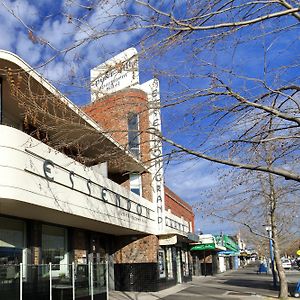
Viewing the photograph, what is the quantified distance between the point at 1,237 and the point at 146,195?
43.0 ft

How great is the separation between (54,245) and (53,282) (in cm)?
529

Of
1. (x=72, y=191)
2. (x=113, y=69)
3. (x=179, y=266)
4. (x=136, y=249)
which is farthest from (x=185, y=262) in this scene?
(x=113, y=69)

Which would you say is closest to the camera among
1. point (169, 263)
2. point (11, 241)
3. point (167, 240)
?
point (11, 241)

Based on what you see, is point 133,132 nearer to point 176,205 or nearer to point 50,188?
point 50,188

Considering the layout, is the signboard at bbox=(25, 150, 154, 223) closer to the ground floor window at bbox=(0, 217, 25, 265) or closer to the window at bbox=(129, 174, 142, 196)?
the window at bbox=(129, 174, 142, 196)

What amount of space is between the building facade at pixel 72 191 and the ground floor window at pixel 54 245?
0.04m

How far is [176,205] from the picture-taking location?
39.3 m

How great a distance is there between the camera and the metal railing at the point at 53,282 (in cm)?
1212

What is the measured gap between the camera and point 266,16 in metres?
6.87

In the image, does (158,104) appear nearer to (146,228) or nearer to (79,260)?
(79,260)

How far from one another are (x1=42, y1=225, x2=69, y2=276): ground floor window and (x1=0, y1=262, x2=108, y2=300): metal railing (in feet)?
7.06

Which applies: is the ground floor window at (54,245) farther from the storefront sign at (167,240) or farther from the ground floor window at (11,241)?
the storefront sign at (167,240)

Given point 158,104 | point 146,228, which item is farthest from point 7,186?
point 146,228

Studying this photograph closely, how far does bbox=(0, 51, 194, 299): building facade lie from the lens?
940 centimetres
